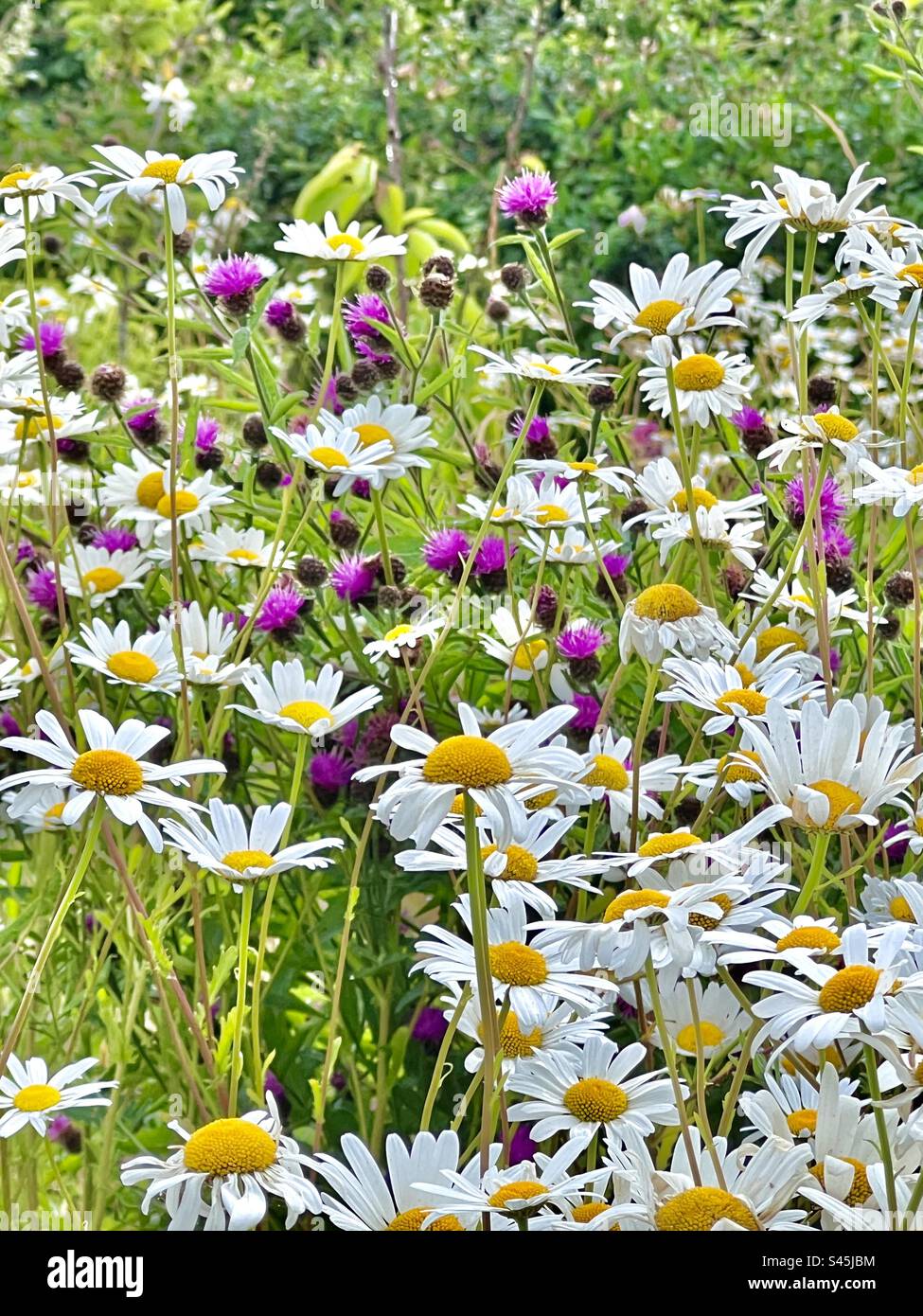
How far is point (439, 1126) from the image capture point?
30.0 inches

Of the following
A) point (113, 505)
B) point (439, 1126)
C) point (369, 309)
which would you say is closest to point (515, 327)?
point (369, 309)

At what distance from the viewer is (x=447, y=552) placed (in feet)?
2.57

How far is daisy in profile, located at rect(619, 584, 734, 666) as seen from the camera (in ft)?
2.02

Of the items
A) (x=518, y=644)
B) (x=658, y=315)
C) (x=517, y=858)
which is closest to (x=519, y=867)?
(x=517, y=858)

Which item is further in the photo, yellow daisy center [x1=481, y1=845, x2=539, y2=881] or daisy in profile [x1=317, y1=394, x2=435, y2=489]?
daisy in profile [x1=317, y1=394, x2=435, y2=489]

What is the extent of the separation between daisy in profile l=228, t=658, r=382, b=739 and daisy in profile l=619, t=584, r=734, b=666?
110 mm

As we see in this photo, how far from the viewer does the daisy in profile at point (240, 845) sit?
516 millimetres

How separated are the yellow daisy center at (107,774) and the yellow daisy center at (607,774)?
20cm

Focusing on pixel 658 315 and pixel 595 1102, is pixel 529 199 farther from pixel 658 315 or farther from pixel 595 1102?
pixel 595 1102

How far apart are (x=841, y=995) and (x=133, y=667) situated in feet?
1.24

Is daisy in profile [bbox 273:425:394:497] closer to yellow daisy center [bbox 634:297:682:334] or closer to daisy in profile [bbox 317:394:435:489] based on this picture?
daisy in profile [bbox 317:394:435:489]

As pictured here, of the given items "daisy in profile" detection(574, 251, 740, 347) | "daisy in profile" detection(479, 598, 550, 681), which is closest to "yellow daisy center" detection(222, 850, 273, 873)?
"daisy in profile" detection(479, 598, 550, 681)

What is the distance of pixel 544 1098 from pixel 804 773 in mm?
145
